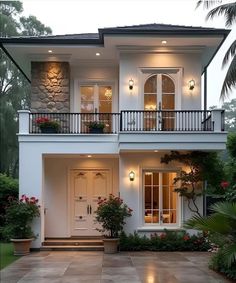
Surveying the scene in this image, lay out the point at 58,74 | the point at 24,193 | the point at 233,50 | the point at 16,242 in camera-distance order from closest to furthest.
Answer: the point at 16,242 → the point at 24,193 → the point at 58,74 → the point at 233,50

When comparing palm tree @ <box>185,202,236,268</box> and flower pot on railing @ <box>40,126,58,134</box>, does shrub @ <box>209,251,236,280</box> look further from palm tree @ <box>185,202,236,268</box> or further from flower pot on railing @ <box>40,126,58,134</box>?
flower pot on railing @ <box>40,126,58,134</box>

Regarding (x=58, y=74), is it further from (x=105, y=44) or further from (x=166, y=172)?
(x=166, y=172)

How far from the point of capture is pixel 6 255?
47.6 feet

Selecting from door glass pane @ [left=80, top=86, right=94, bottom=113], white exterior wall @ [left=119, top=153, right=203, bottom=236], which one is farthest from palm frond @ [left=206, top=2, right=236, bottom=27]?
white exterior wall @ [left=119, top=153, right=203, bottom=236]

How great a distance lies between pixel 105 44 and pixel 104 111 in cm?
288

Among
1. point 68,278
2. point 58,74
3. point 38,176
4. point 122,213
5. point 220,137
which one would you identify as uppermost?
point 58,74

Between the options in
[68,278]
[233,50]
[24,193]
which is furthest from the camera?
[233,50]

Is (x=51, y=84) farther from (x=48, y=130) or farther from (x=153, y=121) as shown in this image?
(x=153, y=121)

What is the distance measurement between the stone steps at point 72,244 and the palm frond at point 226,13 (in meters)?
10.7

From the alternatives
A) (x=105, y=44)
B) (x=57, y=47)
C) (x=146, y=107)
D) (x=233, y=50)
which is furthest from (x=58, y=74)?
(x=233, y=50)

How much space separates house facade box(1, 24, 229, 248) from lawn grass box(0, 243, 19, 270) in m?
1.15

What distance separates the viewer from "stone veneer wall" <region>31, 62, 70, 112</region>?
1756 cm

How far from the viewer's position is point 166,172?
16250mm

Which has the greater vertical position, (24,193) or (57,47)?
(57,47)
